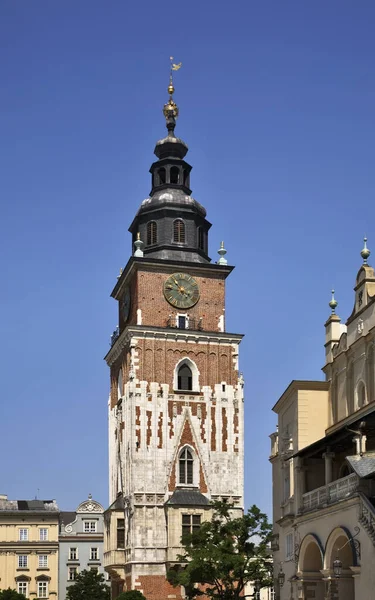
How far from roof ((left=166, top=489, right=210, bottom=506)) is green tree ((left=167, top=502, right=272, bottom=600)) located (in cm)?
1463

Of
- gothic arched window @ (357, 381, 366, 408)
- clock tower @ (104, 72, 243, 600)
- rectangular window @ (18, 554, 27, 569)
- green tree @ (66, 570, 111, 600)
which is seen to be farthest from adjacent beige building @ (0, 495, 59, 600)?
gothic arched window @ (357, 381, 366, 408)

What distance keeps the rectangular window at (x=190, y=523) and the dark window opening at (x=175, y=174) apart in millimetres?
27058

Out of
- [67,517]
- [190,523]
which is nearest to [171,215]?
[190,523]

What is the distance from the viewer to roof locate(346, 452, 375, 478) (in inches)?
1294

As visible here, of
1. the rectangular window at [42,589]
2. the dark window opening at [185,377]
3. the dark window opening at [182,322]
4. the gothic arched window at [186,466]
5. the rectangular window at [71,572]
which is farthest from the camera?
the rectangular window at [71,572]

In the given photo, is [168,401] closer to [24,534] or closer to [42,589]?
[24,534]

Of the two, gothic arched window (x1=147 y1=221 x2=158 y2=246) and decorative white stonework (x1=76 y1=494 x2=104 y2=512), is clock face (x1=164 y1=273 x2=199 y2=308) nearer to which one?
gothic arched window (x1=147 y1=221 x2=158 y2=246)

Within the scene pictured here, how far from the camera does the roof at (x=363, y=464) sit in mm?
32875

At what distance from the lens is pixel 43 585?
109812 mm

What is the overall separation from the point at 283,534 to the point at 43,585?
69.5 metres

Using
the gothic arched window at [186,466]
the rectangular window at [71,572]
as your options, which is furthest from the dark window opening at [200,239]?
the rectangular window at [71,572]

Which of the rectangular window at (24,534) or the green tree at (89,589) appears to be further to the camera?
the rectangular window at (24,534)

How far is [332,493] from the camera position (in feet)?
122

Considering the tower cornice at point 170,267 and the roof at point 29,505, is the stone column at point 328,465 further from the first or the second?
the roof at point 29,505
